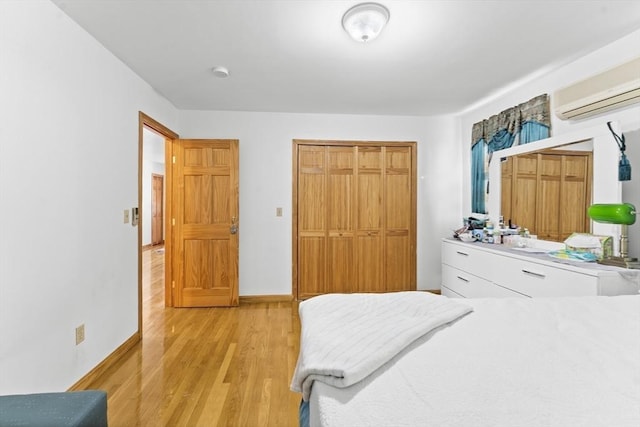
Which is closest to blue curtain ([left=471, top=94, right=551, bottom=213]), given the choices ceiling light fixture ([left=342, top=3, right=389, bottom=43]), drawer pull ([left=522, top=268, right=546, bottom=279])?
drawer pull ([left=522, top=268, right=546, bottom=279])

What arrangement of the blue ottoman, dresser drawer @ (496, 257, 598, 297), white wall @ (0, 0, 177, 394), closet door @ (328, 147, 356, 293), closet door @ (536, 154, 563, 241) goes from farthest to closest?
A: closet door @ (328, 147, 356, 293) < closet door @ (536, 154, 563, 241) < dresser drawer @ (496, 257, 598, 297) < white wall @ (0, 0, 177, 394) < the blue ottoman

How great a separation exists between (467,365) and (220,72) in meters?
2.80

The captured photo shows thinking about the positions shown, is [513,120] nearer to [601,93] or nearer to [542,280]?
[601,93]

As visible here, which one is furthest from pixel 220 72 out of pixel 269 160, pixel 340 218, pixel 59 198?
pixel 340 218

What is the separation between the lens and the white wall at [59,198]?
4.96 ft

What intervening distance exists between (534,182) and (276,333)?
2.82 metres

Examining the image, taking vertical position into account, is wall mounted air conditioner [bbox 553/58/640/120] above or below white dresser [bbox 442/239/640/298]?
above

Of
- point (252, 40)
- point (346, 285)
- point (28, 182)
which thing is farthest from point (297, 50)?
point (346, 285)

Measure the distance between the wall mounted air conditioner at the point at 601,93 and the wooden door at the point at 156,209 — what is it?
29.8ft

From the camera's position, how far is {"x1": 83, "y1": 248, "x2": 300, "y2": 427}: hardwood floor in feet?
5.87

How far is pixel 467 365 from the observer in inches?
35.2

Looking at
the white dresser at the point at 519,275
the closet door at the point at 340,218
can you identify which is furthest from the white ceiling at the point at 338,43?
the white dresser at the point at 519,275

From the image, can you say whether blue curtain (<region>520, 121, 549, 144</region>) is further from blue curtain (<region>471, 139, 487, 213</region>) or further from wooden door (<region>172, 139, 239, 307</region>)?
wooden door (<region>172, 139, 239, 307</region>)

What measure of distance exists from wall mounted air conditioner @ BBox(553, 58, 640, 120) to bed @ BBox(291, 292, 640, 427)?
163cm
